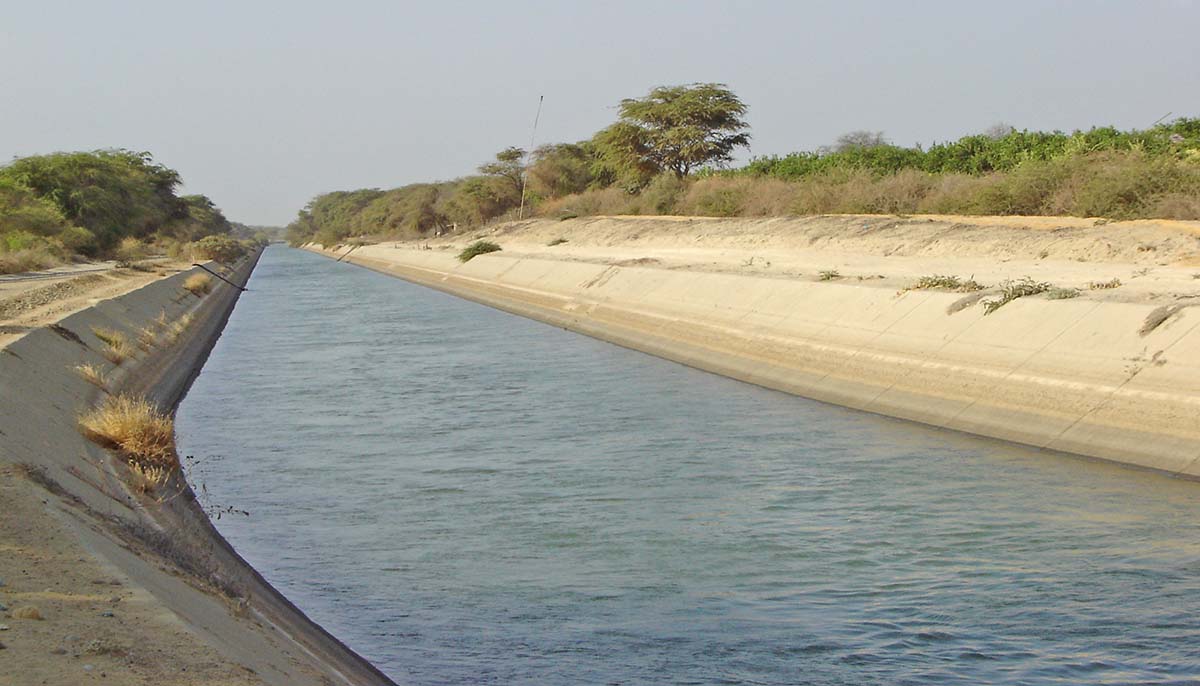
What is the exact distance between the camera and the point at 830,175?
46406 mm

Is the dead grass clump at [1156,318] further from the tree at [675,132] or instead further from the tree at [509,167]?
the tree at [509,167]

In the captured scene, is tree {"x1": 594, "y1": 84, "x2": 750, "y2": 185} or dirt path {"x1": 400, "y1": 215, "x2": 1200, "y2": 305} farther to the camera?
tree {"x1": 594, "y1": 84, "x2": 750, "y2": 185}

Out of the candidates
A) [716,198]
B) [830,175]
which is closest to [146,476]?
[830,175]

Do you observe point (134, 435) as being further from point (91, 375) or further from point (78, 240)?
point (78, 240)

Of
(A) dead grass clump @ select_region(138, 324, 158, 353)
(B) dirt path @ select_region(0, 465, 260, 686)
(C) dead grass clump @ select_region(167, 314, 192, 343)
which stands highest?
(B) dirt path @ select_region(0, 465, 260, 686)

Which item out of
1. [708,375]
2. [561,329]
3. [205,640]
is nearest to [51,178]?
[561,329]

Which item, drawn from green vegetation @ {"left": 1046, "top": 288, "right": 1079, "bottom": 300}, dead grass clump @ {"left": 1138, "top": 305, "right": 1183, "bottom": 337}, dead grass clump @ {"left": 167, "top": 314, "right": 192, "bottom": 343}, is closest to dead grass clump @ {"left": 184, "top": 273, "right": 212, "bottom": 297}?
dead grass clump @ {"left": 167, "top": 314, "right": 192, "bottom": 343}

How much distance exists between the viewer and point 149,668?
18.1ft

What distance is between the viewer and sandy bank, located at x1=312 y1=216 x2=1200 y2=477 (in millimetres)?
14719

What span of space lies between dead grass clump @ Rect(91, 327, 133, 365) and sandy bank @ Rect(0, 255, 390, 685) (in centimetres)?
656

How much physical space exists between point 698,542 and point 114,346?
15.4 metres

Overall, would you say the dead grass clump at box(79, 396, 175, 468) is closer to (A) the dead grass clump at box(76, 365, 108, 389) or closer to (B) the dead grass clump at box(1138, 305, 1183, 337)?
(A) the dead grass clump at box(76, 365, 108, 389)

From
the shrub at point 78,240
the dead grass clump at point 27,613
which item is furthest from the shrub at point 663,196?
the dead grass clump at point 27,613

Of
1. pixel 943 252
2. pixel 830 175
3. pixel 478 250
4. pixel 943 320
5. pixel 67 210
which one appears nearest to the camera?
pixel 943 320
